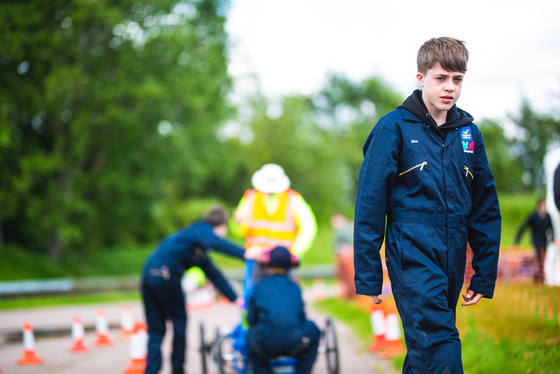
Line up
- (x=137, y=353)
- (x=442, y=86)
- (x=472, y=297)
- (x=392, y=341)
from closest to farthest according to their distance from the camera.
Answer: (x=442, y=86) < (x=472, y=297) < (x=137, y=353) < (x=392, y=341)

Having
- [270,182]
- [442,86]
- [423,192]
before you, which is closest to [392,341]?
[270,182]

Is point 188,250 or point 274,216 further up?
point 274,216

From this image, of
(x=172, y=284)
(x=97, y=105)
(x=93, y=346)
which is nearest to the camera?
(x=172, y=284)

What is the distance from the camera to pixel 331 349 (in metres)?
6.49

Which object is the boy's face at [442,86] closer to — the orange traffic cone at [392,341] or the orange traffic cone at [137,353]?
the orange traffic cone at [392,341]

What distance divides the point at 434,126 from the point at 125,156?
25169 millimetres

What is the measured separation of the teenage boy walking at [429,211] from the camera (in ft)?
11.2

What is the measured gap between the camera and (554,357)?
570cm

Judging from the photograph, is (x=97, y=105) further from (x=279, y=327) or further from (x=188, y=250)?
(x=279, y=327)

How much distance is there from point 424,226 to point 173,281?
12.8ft

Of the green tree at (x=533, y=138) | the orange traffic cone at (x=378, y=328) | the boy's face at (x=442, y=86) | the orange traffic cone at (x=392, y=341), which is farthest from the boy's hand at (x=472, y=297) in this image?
the green tree at (x=533, y=138)

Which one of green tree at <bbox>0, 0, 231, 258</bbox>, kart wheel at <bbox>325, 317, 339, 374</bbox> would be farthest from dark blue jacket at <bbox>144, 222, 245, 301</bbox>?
green tree at <bbox>0, 0, 231, 258</bbox>

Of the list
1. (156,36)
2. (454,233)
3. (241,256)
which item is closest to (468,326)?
(241,256)

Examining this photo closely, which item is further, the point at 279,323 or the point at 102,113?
the point at 102,113
